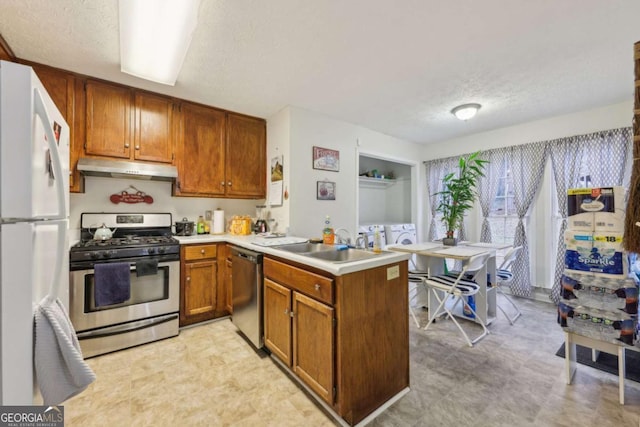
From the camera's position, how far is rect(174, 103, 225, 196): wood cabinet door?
289 centimetres

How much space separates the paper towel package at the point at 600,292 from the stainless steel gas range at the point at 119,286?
3.24 m

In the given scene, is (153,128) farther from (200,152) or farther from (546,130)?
(546,130)

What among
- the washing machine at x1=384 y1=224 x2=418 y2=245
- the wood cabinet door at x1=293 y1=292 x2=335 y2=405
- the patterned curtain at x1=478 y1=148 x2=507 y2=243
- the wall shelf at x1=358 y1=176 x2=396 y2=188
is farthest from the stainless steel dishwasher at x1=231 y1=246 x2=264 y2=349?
the patterned curtain at x1=478 y1=148 x2=507 y2=243

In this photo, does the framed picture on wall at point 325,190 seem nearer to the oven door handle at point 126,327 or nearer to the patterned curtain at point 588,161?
the oven door handle at point 126,327

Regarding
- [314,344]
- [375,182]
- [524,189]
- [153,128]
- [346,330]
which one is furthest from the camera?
[375,182]

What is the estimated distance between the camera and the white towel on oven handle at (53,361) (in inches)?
32.7

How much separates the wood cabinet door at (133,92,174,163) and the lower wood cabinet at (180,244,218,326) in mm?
1065

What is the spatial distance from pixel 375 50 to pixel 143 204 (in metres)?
2.87

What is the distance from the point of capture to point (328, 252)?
2.13 meters

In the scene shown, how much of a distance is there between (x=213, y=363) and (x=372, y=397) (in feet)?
4.24

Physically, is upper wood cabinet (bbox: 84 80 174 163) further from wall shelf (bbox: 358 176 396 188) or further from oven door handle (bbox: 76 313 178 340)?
wall shelf (bbox: 358 176 396 188)

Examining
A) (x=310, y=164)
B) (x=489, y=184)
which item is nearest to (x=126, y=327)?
(x=310, y=164)

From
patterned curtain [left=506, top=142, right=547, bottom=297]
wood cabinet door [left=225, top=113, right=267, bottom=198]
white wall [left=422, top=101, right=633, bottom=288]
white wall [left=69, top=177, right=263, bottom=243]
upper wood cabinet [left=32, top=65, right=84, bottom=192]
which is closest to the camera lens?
upper wood cabinet [left=32, top=65, right=84, bottom=192]

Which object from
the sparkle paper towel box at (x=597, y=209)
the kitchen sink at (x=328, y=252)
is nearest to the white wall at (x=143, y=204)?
the kitchen sink at (x=328, y=252)
